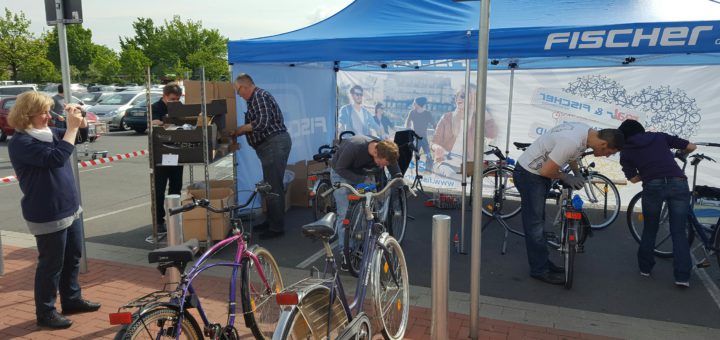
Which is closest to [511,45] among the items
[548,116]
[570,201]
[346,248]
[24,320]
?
[570,201]

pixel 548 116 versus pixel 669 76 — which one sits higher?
pixel 669 76

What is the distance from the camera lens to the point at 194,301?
2861 millimetres

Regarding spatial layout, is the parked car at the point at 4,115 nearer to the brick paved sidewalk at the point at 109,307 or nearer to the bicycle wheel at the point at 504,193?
the brick paved sidewalk at the point at 109,307

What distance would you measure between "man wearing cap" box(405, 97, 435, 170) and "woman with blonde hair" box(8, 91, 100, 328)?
637cm

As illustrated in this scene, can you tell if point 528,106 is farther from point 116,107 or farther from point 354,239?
point 116,107

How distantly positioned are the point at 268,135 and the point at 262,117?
0.24 metres

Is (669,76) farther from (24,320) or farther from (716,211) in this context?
(24,320)

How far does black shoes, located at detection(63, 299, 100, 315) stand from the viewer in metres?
4.22

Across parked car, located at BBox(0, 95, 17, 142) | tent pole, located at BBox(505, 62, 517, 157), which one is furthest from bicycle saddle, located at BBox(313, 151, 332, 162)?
parked car, located at BBox(0, 95, 17, 142)

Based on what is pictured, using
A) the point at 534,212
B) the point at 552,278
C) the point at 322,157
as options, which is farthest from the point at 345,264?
the point at 322,157

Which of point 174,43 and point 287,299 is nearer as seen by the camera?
point 287,299

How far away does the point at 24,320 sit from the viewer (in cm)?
414

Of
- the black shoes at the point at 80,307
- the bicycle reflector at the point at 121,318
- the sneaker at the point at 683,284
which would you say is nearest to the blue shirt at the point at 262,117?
the black shoes at the point at 80,307

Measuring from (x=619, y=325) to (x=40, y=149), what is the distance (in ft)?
14.4
